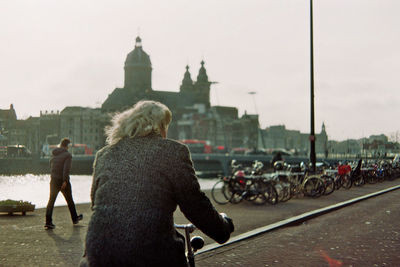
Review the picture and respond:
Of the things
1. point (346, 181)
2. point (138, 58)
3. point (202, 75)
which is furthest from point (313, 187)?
point (202, 75)

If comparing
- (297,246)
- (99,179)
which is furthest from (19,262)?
(99,179)

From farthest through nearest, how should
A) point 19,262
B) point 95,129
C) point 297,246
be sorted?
1. point 95,129
2. point 297,246
3. point 19,262

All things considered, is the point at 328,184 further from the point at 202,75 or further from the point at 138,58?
the point at 202,75

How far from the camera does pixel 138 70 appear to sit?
410 ft

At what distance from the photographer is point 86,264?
230 cm

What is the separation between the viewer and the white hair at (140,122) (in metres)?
2.46

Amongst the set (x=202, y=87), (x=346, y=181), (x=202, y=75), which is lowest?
(x=346, y=181)

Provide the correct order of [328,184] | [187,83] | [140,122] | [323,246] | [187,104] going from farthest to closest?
[187,83], [187,104], [328,184], [323,246], [140,122]

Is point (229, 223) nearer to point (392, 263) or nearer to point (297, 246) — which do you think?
point (392, 263)

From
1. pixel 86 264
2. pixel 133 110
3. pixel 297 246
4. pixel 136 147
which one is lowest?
pixel 297 246

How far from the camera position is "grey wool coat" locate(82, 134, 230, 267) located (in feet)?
7.30

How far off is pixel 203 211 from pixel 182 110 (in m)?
140

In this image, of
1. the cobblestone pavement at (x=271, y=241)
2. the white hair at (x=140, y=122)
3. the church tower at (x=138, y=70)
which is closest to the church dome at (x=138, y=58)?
the church tower at (x=138, y=70)

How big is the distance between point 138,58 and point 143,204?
123816 millimetres
